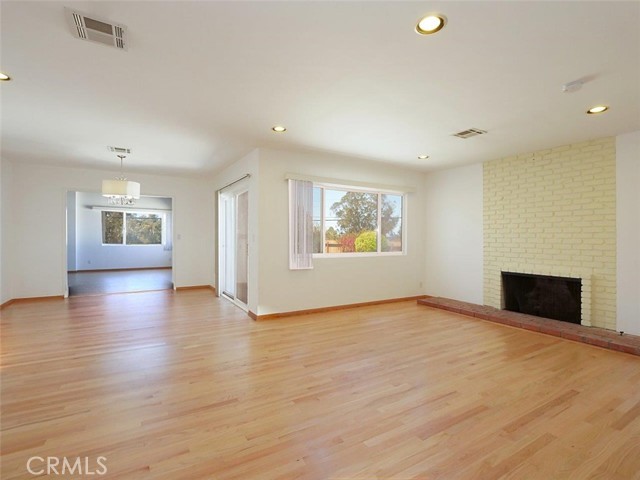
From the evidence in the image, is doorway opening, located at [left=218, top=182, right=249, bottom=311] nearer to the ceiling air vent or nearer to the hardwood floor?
the hardwood floor

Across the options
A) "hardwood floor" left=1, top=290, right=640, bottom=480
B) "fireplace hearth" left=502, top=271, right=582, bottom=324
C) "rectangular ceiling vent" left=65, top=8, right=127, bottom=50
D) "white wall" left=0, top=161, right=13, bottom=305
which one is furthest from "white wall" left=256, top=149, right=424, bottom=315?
"white wall" left=0, top=161, right=13, bottom=305

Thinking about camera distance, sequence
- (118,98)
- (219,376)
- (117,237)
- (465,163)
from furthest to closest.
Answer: (117,237), (465,163), (118,98), (219,376)

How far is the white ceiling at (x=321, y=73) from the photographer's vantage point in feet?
6.18

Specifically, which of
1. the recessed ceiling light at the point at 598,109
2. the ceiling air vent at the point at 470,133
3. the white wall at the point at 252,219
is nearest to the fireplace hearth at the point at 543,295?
the recessed ceiling light at the point at 598,109

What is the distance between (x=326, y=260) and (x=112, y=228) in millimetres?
9454

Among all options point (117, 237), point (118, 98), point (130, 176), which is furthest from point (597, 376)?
point (117, 237)

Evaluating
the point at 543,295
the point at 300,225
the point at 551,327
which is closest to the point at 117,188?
the point at 300,225

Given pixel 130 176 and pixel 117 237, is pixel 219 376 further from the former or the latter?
pixel 117 237

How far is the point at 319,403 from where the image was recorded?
93.7 inches

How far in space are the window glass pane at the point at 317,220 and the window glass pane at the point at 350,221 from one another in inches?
4.9

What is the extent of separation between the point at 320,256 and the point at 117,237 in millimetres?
9318

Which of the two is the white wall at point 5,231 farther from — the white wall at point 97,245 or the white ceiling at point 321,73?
the white wall at point 97,245

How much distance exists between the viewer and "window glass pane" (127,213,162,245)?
37.4 feet

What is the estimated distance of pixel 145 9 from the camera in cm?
182
